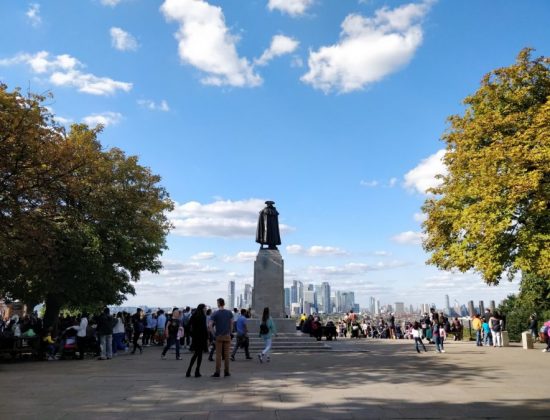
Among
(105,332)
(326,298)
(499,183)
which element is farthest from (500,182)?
(326,298)

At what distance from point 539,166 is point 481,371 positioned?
30.5ft

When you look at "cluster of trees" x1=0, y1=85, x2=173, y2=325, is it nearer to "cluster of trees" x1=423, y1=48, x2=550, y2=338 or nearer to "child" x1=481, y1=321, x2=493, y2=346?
"cluster of trees" x1=423, y1=48, x2=550, y2=338

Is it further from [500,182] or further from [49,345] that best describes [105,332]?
[500,182]

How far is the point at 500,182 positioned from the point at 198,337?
13.5 meters

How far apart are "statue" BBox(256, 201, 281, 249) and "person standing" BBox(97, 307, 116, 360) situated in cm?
1053

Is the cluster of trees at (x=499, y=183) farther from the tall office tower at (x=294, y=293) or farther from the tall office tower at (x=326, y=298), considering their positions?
the tall office tower at (x=326, y=298)

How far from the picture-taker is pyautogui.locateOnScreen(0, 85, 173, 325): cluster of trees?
47.3 ft

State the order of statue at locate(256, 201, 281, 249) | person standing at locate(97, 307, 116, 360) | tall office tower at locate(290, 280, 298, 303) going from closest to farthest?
person standing at locate(97, 307, 116, 360)
statue at locate(256, 201, 281, 249)
tall office tower at locate(290, 280, 298, 303)

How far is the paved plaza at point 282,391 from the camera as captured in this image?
23.2ft

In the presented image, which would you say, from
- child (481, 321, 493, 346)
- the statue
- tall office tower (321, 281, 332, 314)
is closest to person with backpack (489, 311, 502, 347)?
child (481, 321, 493, 346)

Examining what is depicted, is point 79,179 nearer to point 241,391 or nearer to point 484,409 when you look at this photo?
point 241,391

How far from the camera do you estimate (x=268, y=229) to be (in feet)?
82.7

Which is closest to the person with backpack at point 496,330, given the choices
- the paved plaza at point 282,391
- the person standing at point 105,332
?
the paved plaza at point 282,391

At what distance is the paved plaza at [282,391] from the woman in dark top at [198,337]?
16.0 inches
